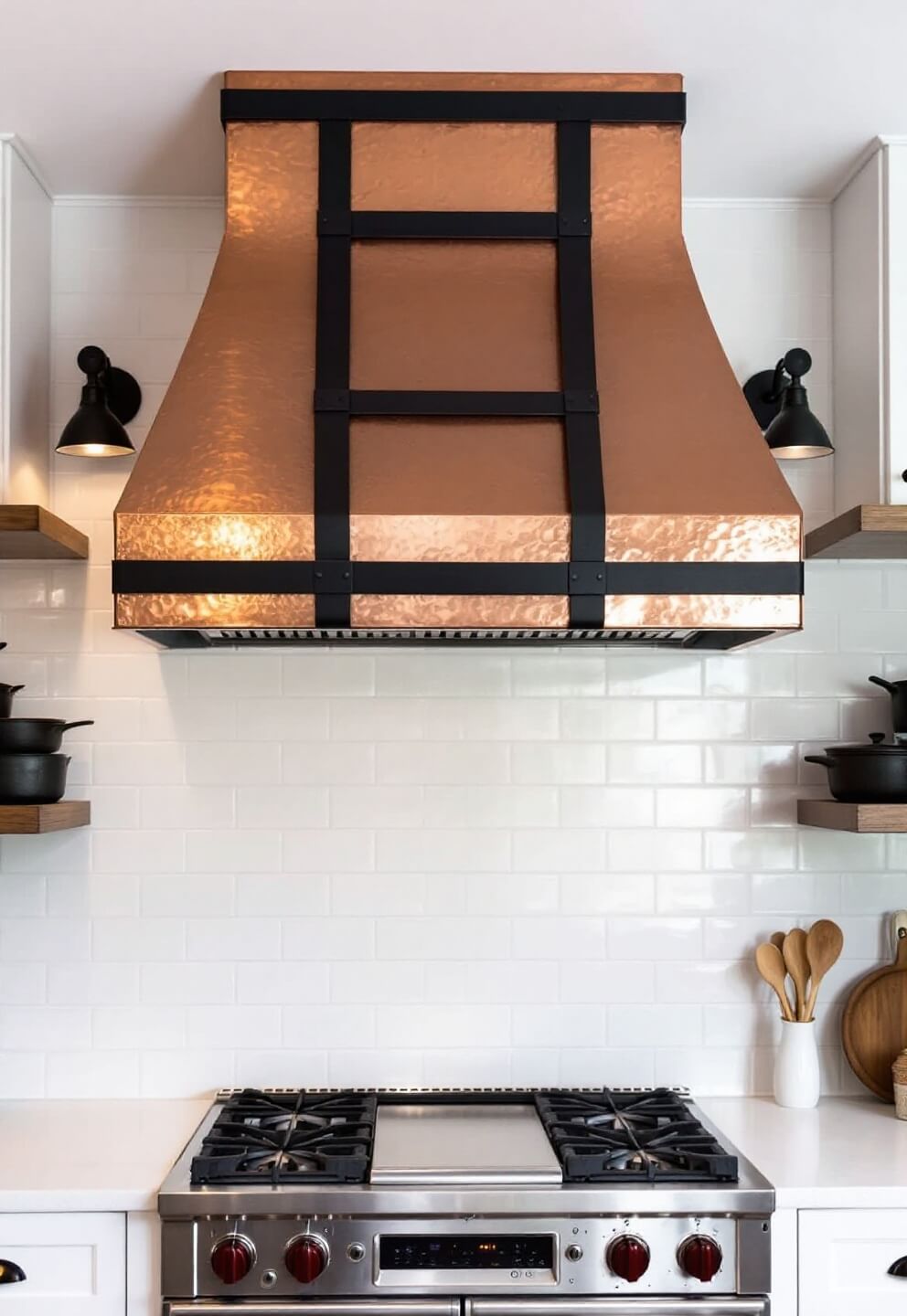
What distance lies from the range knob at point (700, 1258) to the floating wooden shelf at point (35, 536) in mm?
1774

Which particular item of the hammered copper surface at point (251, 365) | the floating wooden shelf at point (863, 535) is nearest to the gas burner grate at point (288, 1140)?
the hammered copper surface at point (251, 365)

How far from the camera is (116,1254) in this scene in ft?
7.41

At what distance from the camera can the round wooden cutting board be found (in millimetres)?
2834

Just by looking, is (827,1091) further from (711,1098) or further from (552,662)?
(552,662)

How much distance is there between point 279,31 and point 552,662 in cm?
139

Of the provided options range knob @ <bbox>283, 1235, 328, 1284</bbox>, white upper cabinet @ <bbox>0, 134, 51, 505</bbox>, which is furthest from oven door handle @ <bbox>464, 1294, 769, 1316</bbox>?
white upper cabinet @ <bbox>0, 134, 51, 505</bbox>

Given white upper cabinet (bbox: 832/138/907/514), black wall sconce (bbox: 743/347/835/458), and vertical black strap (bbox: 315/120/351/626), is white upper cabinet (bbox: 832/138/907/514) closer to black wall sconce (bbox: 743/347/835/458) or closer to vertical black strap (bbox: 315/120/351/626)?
black wall sconce (bbox: 743/347/835/458)

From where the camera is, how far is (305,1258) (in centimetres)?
219

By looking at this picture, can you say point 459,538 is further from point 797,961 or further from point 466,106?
point 797,961

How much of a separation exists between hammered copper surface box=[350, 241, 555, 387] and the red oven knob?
1513mm

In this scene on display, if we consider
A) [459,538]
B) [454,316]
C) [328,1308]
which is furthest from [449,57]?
[328,1308]

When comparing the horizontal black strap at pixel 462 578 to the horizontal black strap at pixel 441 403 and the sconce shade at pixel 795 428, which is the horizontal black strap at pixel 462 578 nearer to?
the horizontal black strap at pixel 441 403

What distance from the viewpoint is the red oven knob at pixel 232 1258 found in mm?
2195

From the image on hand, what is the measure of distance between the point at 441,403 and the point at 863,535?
0.90 metres
